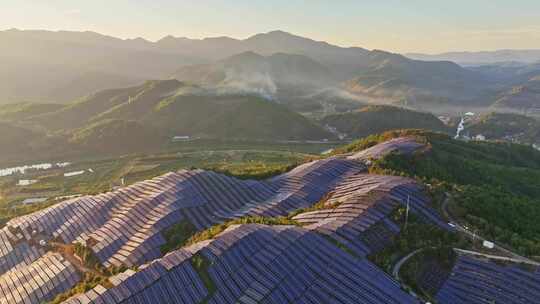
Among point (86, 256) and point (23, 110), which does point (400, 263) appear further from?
point (23, 110)

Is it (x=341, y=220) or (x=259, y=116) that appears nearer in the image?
(x=341, y=220)

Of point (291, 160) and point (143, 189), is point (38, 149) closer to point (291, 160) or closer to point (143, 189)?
point (291, 160)

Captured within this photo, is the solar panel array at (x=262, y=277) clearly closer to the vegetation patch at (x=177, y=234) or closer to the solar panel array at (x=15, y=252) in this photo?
the vegetation patch at (x=177, y=234)

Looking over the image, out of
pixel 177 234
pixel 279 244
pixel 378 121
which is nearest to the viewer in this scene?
pixel 279 244

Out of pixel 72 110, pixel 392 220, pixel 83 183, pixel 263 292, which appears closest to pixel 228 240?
pixel 263 292

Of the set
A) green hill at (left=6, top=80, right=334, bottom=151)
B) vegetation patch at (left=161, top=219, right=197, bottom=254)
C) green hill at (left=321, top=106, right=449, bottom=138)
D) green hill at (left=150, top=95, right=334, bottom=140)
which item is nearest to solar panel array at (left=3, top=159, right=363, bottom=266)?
vegetation patch at (left=161, top=219, right=197, bottom=254)

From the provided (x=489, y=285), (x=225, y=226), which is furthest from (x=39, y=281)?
(x=489, y=285)
